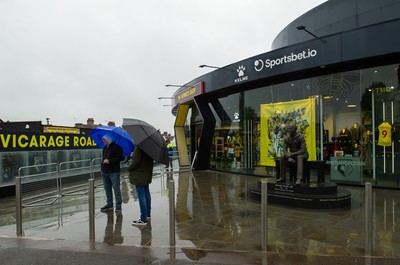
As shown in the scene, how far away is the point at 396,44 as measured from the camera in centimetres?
871

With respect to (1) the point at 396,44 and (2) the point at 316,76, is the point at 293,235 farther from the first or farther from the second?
(2) the point at 316,76

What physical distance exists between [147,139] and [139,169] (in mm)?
663

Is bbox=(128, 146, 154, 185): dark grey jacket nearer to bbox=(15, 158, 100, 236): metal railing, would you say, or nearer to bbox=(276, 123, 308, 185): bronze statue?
bbox=(15, 158, 100, 236): metal railing

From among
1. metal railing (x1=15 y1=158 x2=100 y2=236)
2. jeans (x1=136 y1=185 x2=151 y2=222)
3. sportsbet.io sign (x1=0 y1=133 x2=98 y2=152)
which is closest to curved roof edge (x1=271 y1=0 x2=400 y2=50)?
jeans (x1=136 y1=185 x2=151 y2=222)

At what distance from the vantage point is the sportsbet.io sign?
32.7ft

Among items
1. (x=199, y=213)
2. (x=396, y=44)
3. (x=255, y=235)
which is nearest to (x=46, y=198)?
(x=199, y=213)

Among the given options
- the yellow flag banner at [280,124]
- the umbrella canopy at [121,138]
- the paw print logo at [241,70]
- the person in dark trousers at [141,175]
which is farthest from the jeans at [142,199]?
the paw print logo at [241,70]

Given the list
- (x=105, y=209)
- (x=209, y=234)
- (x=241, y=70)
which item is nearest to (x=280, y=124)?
(x=241, y=70)

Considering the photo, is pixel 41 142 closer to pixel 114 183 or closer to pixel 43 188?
pixel 43 188

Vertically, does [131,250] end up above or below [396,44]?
below

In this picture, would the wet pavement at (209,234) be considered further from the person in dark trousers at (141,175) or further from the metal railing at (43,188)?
the metal railing at (43,188)

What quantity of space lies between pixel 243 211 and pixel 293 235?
186 cm

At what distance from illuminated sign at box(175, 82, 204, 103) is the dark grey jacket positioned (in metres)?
9.23

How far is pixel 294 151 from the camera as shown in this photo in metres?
8.12
